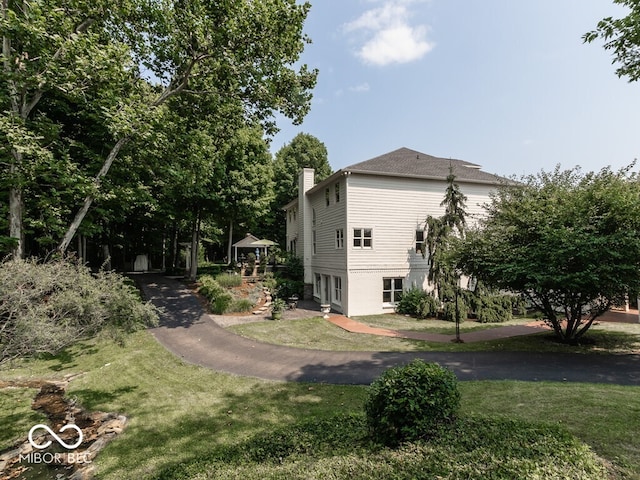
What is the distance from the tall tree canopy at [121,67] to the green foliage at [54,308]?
5.04 m

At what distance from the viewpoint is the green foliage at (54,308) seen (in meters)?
5.59

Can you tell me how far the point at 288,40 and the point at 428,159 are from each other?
43.8 ft

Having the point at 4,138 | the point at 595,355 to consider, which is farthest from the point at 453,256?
the point at 4,138

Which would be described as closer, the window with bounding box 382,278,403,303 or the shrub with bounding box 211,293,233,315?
the shrub with bounding box 211,293,233,315

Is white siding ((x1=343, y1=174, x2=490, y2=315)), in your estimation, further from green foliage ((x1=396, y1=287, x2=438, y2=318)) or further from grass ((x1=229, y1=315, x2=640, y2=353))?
grass ((x1=229, y1=315, x2=640, y2=353))

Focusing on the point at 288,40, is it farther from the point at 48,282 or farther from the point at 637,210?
the point at 637,210

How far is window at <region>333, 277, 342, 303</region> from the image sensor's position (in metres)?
18.7

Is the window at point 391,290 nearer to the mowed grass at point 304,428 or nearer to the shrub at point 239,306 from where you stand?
the shrub at point 239,306

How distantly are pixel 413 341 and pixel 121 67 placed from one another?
49.5ft

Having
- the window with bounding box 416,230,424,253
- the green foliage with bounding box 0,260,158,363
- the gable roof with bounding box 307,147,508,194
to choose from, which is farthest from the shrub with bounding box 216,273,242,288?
the window with bounding box 416,230,424,253

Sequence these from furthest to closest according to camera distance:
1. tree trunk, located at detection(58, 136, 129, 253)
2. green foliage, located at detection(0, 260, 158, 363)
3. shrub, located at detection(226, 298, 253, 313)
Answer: shrub, located at detection(226, 298, 253, 313) < tree trunk, located at detection(58, 136, 129, 253) < green foliage, located at detection(0, 260, 158, 363)

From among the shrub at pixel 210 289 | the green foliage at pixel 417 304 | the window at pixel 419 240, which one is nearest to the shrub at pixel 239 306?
the shrub at pixel 210 289

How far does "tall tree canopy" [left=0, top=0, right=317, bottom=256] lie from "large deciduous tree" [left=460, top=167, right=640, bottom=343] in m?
10.3

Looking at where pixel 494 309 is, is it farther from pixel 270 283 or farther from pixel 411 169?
pixel 270 283
